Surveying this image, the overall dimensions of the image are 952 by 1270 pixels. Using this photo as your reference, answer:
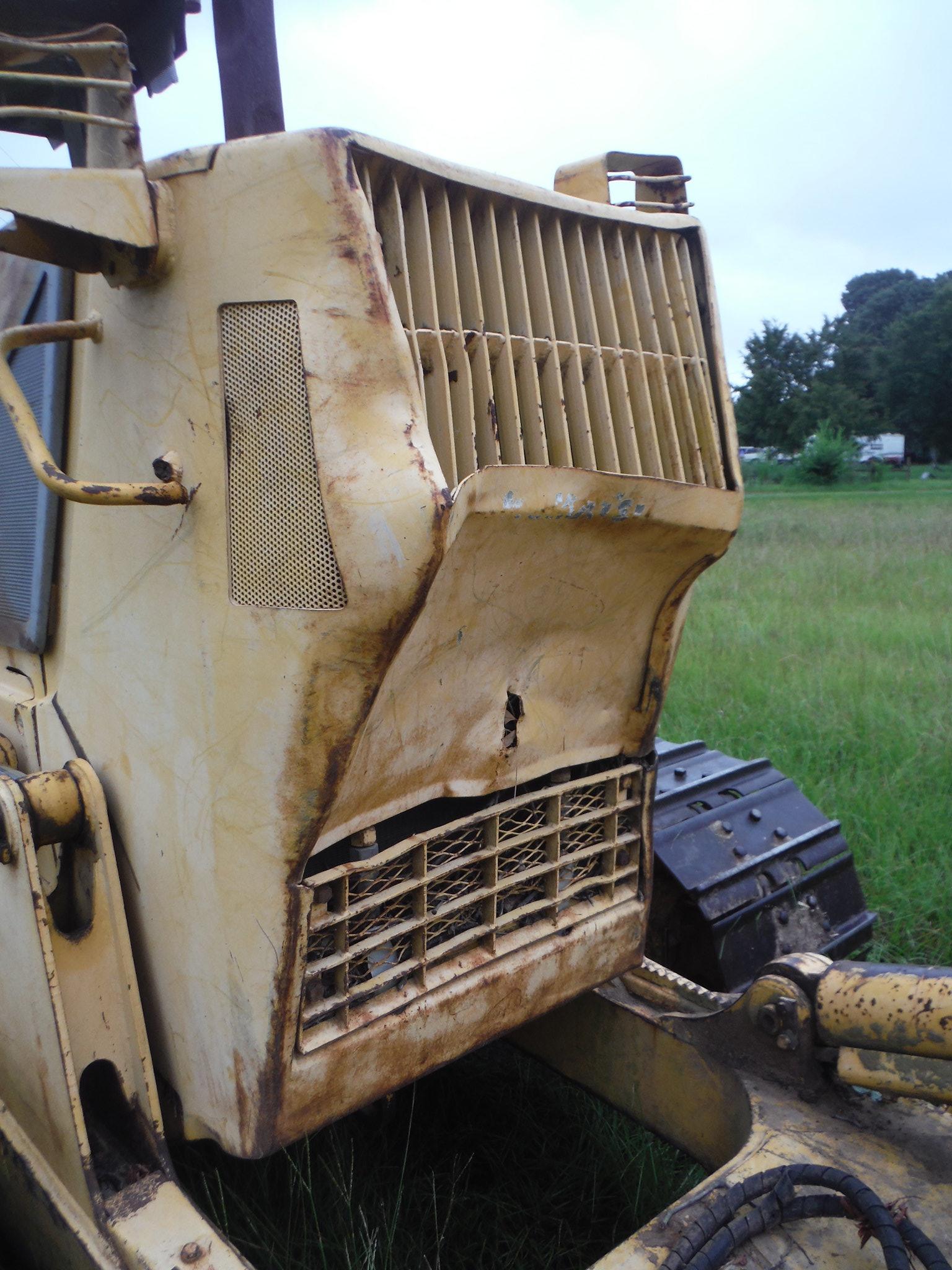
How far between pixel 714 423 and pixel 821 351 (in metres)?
51.0

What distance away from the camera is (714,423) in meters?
1.79

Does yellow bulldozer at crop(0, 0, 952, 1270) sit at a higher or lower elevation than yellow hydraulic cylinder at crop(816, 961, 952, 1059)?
higher

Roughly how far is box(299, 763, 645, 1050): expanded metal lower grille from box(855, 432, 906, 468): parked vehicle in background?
4357cm

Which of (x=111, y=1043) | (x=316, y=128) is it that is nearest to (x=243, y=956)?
(x=111, y=1043)

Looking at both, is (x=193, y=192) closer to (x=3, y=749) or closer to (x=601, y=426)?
(x=601, y=426)

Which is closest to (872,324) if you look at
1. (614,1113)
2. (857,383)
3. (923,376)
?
(857,383)

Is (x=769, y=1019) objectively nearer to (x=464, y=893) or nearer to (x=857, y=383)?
(x=464, y=893)

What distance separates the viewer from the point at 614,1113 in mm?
2592

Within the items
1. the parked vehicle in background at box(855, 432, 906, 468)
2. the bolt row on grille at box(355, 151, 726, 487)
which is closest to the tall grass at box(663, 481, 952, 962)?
the bolt row on grille at box(355, 151, 726, 487)

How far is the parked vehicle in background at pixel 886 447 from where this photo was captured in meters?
46.4

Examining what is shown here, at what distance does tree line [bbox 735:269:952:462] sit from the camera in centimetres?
4316

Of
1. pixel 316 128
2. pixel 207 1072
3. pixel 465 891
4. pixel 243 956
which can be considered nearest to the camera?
pixel 316 128

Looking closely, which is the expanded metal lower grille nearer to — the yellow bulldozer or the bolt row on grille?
the yellow bulldozer

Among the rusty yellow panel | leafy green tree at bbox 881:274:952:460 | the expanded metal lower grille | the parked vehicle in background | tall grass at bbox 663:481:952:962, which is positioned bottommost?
tall grass at bbox 663:481:952:962
